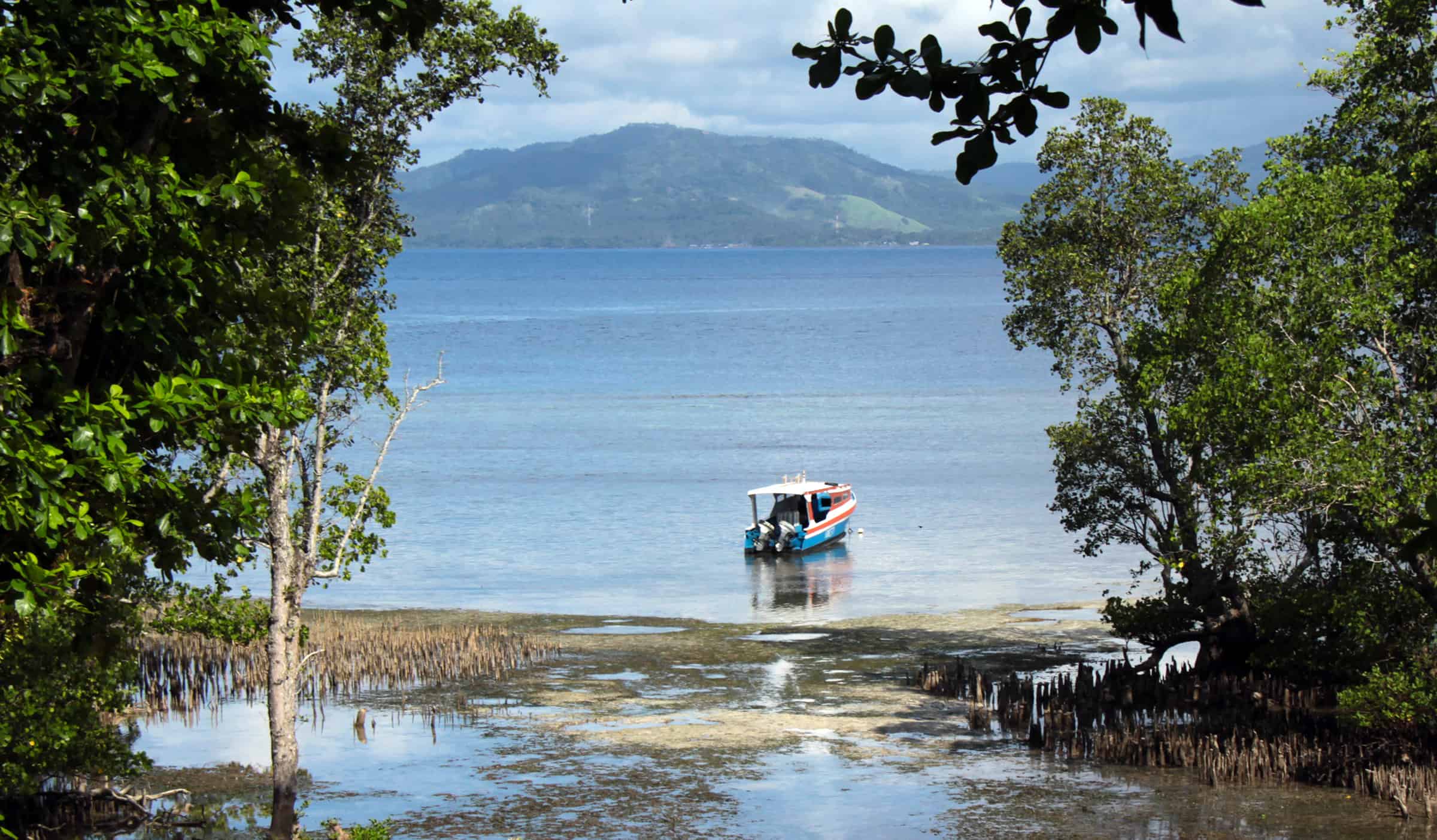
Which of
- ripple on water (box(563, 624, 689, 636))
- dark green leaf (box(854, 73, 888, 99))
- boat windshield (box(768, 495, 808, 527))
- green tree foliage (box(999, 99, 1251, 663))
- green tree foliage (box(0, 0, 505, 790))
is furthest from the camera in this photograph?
boat windshield (box(768, 495, 808, 527))

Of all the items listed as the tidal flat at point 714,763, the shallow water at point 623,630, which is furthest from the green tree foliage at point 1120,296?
the shallow water at point 623,630

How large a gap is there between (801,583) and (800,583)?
0.04 metres

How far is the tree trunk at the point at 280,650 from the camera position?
69.4 ft

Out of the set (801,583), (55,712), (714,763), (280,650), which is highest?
(801,583)

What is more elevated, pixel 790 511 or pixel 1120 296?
pixel 1120 296

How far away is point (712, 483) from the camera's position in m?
73.5

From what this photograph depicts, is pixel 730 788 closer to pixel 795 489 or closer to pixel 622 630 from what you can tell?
pixel 622 630

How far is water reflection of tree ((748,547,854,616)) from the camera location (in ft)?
154

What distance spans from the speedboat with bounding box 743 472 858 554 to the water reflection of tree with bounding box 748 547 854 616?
0.85 metres

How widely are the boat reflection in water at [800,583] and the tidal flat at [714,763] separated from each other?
22.7 ft

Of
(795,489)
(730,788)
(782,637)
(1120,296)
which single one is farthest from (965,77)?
(795,489)

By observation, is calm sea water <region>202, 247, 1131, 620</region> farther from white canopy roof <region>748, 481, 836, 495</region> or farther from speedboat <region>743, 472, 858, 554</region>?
white canopy roof <region>748, 481, 836, 495</region>

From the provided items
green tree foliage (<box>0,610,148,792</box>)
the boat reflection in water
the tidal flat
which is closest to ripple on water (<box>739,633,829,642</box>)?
the tidal flat

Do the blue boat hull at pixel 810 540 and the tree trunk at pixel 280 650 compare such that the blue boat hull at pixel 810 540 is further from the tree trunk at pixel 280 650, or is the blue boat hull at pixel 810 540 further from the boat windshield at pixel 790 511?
the tree trunk at pixel 280 650
